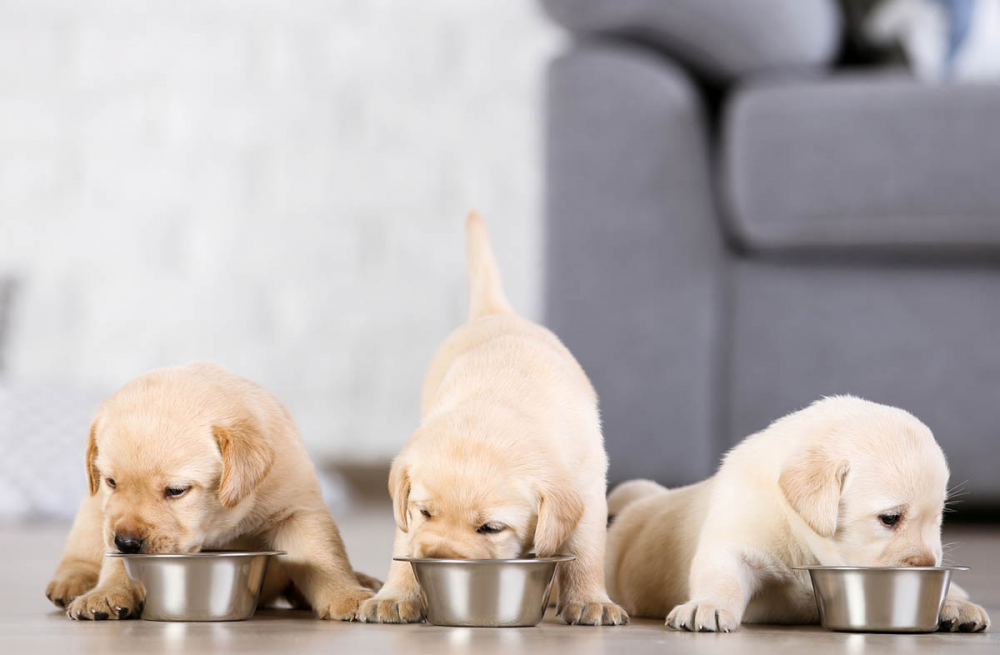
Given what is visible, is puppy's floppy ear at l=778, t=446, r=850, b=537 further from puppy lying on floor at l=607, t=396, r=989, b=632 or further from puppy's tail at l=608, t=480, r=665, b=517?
puppy's tail at l=608, t=480, r=665, b=517

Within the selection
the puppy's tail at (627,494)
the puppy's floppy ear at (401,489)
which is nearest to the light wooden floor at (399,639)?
the puppy's floppy ear at (401,489)

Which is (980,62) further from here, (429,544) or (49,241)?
(49,241)

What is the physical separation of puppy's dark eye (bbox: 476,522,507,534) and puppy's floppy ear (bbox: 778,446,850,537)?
319mm

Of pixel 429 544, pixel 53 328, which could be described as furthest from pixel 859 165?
pixel 53 328

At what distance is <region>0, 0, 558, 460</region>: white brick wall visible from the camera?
4.20 metres

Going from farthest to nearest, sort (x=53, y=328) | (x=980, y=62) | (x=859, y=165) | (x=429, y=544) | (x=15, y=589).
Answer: (x=53, y=328) < (x=980, y=62) < (x=859, y=165) < (x=15, y=589) < (x=429, y=544)

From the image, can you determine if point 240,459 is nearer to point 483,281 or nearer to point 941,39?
point 483,281

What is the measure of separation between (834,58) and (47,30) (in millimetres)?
2746

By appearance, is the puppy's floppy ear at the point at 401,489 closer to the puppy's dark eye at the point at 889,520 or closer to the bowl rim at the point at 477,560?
the bowl rim at the point at 477,560

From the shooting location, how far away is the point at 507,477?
1.23 meters

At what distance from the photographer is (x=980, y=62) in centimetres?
306

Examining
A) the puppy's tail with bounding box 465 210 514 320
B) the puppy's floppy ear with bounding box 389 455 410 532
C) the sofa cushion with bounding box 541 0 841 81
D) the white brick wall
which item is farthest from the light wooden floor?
the white brick wall

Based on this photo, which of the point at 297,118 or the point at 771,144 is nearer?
the point at 771,144

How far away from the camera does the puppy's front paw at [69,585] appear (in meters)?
1.46
